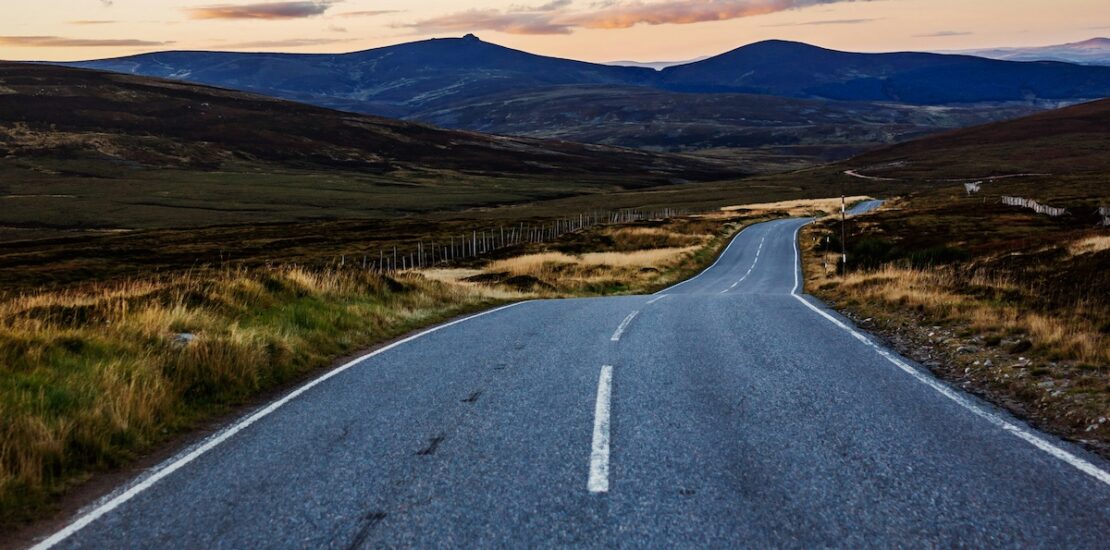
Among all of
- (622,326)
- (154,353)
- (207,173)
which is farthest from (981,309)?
(207,173)

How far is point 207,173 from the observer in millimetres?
145375

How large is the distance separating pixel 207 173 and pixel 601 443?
509 ft

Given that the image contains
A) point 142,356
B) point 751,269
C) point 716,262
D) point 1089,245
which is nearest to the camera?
point 142,356

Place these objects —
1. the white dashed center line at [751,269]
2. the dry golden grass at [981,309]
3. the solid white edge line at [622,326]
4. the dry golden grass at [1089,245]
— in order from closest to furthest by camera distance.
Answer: the dry golden grass at [981,309], the solid white edge line at [622,326], the dry golden grass at [1089,245], the white dashed center line at [751,269]

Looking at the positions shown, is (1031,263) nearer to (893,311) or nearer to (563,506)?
(893,311)

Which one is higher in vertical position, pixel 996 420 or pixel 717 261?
pixel 996 420

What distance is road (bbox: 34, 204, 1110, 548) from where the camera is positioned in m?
4.83

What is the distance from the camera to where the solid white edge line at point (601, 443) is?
220 inches

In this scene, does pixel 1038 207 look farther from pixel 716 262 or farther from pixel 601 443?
pixel 601 443

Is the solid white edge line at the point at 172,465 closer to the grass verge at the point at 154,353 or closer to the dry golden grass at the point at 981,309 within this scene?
the grass verge at the point at 154,353

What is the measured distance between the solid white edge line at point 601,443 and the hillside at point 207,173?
90.8 m

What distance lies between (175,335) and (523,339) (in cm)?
508

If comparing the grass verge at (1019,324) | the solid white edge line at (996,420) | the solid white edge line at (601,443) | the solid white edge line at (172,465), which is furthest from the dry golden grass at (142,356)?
the grass verge at (1019,324)

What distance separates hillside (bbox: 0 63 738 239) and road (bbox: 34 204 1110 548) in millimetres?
90249
